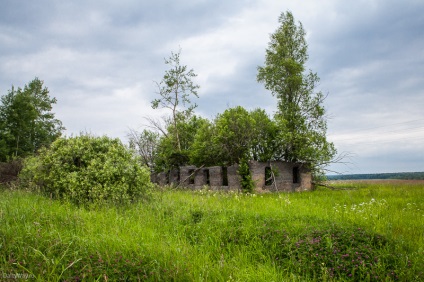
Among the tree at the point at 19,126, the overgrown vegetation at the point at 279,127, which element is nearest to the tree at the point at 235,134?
the overgrown vegetation at the point at 279,127

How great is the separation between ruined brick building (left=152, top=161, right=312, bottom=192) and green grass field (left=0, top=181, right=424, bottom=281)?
35.6ft

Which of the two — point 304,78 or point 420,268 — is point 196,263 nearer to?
point 420,268

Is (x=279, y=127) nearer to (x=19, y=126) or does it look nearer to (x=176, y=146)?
(x=176, y=146)

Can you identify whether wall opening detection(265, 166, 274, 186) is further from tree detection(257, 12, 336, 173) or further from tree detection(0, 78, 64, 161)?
tree detection(0, 78, 64, 161)

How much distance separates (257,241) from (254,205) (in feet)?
13.5

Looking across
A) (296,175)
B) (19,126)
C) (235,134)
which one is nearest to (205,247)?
(235,134)

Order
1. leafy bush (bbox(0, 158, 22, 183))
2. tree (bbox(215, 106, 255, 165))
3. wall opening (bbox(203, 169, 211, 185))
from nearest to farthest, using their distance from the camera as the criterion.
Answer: tree (bbox(215, 106, 255, 165))
leafy bush (bbox(0, 158, 22, 183))
wall opening (bbox(203, 169, 211, 185))

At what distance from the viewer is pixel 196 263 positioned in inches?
238

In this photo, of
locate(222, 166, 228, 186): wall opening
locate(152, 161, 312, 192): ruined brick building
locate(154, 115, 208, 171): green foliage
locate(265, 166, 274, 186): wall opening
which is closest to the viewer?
locate(152, 161, 312, 192): ruined brick building

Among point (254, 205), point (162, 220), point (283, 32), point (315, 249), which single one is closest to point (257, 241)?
point (315, 249)

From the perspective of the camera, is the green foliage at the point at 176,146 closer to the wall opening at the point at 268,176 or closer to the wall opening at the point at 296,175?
the wall opening at the point at 268,176

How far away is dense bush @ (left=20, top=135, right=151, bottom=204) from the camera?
11180mm

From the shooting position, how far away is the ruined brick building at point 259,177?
2047 cm

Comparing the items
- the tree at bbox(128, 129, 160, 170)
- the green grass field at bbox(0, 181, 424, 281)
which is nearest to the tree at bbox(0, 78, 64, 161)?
the tree at bbox(128, 129, 160, 170)
